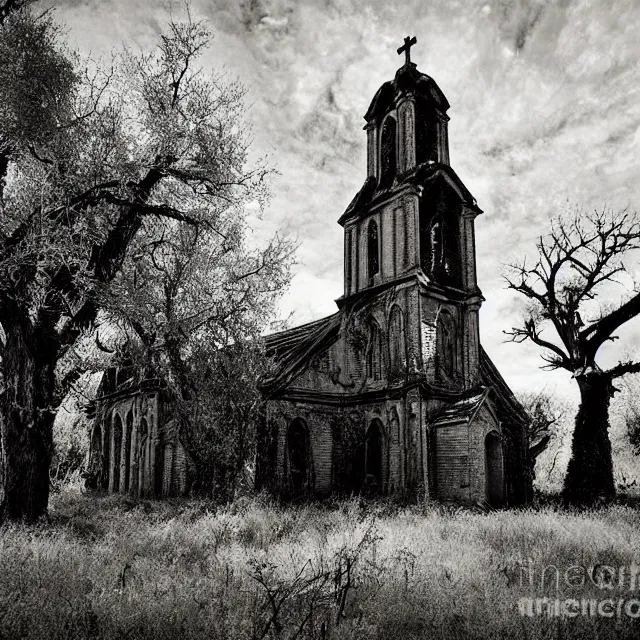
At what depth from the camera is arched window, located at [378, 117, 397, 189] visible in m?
22.8

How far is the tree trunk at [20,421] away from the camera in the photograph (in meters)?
11.0

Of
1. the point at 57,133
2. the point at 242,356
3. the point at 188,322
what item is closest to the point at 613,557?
the point at 242,356

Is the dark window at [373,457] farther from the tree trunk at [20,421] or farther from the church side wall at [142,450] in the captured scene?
the tree trunk at [20,421]

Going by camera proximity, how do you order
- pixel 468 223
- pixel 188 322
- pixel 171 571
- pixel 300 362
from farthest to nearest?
pixel 468 223, pixel 300 362, pixel 188 322, pixel 171 571

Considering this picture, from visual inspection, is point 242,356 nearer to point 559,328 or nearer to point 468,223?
point 468,223

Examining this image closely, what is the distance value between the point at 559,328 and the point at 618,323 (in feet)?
7.26

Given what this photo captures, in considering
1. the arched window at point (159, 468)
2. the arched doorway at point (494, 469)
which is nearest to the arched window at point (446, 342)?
the arched doorway at point (494, 469)

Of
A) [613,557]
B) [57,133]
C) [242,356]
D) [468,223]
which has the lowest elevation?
[613,557]

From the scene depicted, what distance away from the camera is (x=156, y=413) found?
22812mm

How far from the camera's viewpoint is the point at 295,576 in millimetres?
8227

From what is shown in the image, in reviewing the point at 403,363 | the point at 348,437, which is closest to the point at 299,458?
the point at 348,437

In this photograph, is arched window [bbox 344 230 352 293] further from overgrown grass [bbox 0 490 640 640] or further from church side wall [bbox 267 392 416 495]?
overgrown grass [bbox 0 490 640 640]
